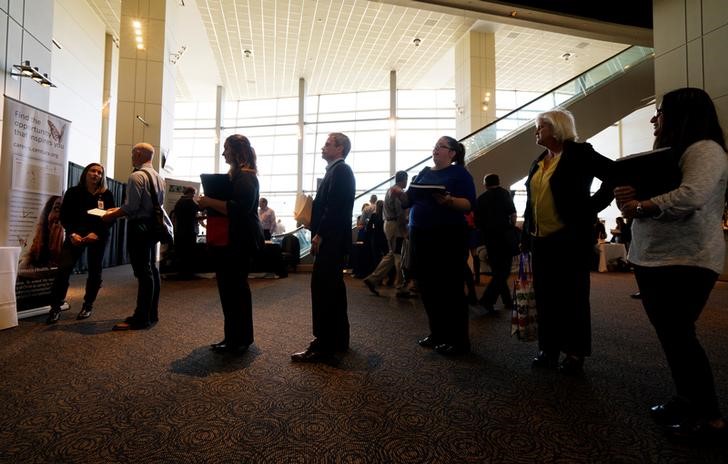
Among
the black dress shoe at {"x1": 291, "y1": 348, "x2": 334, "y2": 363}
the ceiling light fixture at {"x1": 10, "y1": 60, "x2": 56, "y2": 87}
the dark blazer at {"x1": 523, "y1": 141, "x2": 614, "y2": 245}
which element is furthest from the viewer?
the ceiling light fixture at {"x1": 10, "y1": 60, "x2": 56, "y2": 87}

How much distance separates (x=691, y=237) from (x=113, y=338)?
3576 millimetres

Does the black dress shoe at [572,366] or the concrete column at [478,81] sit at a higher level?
the concrete column at [478,81]

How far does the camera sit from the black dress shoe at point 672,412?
153 centimetres

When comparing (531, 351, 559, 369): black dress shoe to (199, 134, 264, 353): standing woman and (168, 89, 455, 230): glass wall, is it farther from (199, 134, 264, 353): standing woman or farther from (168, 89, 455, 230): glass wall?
(168, 89, 455, 230): glass wall

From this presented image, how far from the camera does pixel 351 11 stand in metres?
11.6

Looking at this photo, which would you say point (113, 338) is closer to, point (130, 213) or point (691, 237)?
point (130, 213)

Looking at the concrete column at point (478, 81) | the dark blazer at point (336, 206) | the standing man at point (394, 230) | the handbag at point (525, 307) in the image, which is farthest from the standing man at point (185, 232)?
the concrete column at point (478, 81)

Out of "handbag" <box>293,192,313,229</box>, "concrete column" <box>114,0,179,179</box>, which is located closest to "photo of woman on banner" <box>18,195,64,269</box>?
"handbag" <box>293,192,313,229</box>

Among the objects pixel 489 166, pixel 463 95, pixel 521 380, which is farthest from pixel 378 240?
pixel 463 95

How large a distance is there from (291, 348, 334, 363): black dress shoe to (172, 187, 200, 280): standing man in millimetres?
4580

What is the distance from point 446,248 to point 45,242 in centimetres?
382

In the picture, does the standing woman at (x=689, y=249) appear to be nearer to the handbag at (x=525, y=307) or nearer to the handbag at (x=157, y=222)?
the handbag at (x=525, y=307)

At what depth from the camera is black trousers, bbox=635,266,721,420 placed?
56.6 inches

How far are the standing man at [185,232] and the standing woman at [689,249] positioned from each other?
6.16 metres
